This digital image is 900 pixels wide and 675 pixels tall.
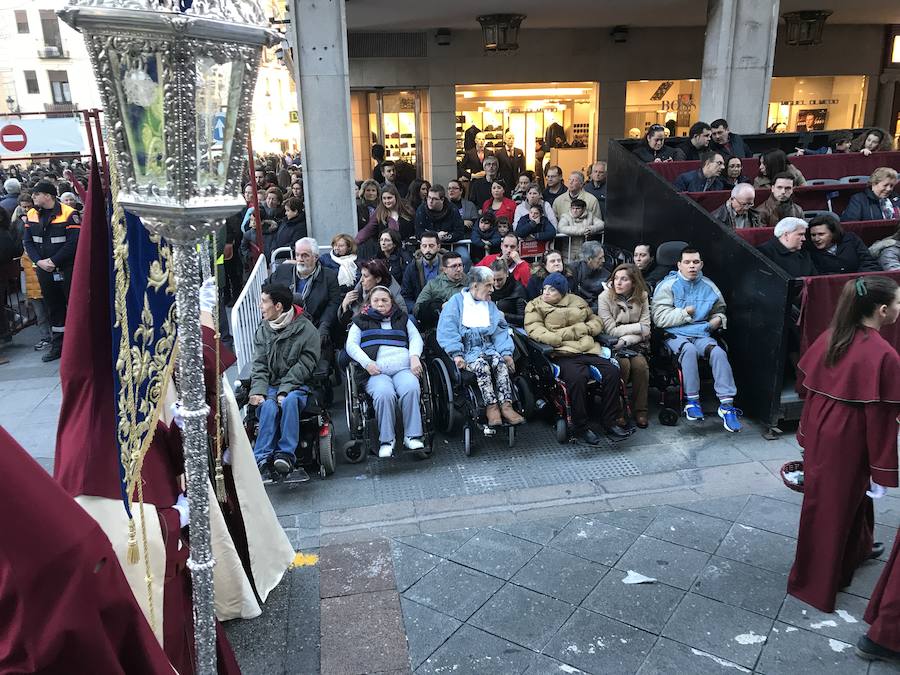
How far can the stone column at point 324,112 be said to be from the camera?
8570mm

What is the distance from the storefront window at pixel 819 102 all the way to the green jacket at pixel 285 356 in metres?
14.6

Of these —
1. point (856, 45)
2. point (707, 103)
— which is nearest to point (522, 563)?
point (707, 103)

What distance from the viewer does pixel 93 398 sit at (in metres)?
2.02

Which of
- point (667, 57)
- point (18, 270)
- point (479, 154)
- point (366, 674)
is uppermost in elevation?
point (667, 57)

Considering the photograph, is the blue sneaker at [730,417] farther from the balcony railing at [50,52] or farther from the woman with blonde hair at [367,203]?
the balcony railing at [50,52]

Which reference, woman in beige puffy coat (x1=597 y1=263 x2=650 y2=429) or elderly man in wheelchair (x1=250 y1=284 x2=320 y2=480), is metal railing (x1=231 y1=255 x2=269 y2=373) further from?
woman in beige puffy coat (x1=597 y1=263 x2=650 y2=429)

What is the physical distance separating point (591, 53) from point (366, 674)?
14.2 metres

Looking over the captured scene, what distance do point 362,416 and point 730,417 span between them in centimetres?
320

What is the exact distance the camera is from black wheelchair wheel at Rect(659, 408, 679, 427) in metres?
6.52

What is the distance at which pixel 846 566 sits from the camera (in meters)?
4.05

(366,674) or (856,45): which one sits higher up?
(856,45)

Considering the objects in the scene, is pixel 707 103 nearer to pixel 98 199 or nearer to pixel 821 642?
pixel 821 642

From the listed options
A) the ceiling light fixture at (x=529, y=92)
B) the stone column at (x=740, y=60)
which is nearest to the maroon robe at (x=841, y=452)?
the stone column at (x=740, y=60)

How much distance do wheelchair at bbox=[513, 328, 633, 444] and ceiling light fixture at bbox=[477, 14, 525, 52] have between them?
23.7ft
